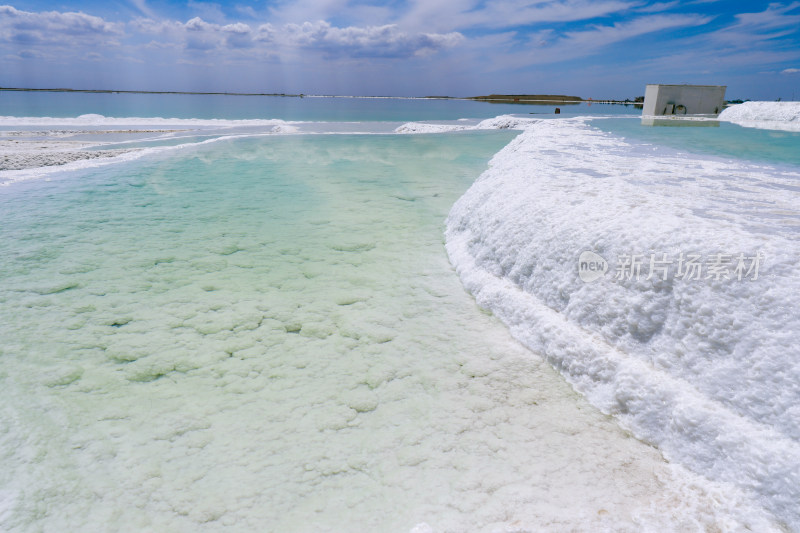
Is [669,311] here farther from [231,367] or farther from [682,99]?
[682,99]

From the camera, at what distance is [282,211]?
7.39 meters

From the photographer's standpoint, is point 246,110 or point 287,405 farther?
point 246,110

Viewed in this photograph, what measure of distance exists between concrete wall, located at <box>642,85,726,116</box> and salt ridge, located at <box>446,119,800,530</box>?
26369 mm

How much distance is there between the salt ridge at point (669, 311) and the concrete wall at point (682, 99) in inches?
1038

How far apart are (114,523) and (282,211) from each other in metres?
5.76

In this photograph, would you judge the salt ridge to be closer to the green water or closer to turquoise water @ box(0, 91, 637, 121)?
the green water

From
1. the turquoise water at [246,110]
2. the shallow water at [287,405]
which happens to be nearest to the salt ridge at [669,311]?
the shallow water at [287,405]

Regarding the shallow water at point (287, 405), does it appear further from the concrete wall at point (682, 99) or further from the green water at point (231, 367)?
the concrete wall at point (682, 99)

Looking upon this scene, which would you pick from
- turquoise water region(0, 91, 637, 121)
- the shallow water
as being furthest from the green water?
turquoise water region(0, 91, 637, 121)

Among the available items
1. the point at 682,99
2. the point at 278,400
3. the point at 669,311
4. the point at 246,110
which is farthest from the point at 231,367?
the point at 246,110

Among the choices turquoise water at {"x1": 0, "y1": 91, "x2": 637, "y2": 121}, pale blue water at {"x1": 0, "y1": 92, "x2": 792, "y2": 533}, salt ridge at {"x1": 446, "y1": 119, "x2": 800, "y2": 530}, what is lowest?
pale blue water at {"x1": 0, "y1": 92, "x2": 792, "y2": 533}

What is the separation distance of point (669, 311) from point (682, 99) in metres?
31.3

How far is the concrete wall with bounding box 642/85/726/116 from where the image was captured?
27.2 m

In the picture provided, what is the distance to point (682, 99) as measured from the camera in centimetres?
2761
